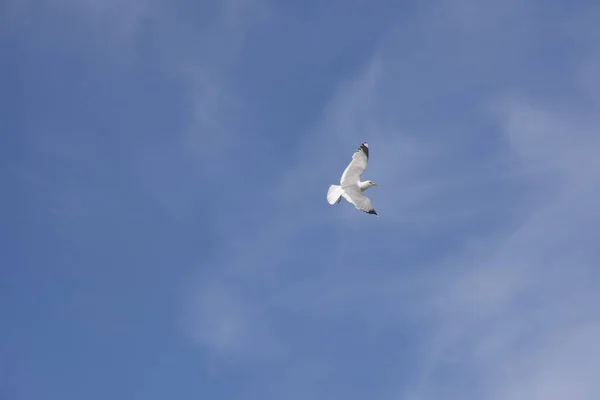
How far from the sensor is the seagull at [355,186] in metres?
42.2

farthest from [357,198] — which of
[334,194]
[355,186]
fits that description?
[334,194]

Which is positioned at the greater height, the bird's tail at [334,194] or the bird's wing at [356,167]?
the bird's wing at [356,167]

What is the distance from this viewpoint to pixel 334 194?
42.1 metres

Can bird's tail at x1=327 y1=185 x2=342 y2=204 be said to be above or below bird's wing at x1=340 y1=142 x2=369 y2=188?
below

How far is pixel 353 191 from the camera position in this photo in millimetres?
42594

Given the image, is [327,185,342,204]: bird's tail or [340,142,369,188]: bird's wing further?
[340,142,369,188]: bird's wing

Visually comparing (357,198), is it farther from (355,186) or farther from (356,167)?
(356,167)

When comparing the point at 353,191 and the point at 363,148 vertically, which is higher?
the point at 363,148

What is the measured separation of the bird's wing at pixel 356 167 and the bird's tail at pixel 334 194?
0.60 m

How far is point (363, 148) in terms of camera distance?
43.2 metres

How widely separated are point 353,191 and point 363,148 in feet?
13.2

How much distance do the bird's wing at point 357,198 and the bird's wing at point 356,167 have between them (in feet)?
1.54

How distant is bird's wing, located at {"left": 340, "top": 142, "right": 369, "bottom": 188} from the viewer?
4269cm

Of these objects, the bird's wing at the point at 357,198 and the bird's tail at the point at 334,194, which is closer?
the bird's tail at the point at 334,194
